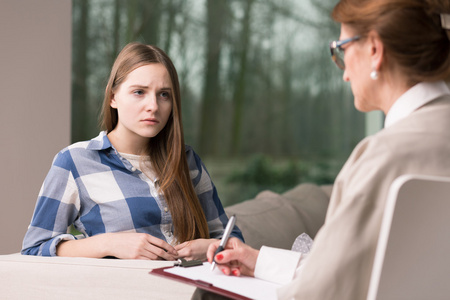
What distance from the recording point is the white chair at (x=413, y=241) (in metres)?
0.94

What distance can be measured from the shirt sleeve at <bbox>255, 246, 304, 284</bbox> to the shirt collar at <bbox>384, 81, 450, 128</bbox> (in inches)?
15.9

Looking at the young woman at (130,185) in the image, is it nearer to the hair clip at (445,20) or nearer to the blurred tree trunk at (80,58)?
the hair clip at (445,20)

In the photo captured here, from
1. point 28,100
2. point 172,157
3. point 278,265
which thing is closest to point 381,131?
point 278,265

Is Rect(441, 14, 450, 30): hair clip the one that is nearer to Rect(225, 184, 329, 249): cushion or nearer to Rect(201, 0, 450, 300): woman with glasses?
Rect(201, 0, 450, 300): woman with glasses

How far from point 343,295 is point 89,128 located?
4658 mm

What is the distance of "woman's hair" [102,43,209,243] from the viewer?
196 centimetres

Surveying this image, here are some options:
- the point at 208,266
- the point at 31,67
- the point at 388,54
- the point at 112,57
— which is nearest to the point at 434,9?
the point at 388,54

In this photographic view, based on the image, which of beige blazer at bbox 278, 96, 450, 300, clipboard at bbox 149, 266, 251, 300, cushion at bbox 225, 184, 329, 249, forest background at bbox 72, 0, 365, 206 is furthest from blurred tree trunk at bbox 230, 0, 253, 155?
beige blazer at bbox 278, 96, 450, 300

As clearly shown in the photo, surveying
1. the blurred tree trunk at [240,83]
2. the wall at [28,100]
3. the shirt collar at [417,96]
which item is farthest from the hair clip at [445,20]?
the blurred tree trunk at [240,83]

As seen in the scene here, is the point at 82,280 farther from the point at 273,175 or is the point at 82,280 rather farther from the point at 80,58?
the point at 273,175

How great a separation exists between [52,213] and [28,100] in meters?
1.46

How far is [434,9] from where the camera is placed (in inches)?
41.8

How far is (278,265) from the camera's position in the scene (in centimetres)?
131

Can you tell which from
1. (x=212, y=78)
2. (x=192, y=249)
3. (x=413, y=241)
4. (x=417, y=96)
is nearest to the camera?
(x=413, y=241)
